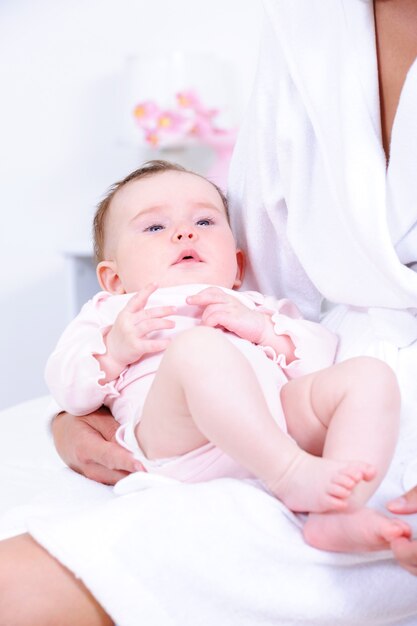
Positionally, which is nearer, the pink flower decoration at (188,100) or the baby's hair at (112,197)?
the baby's hair at (112,197)

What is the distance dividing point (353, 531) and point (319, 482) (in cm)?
5

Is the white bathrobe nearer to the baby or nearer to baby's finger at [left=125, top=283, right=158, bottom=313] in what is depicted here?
the baby

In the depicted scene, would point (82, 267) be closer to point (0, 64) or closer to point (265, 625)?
point (0, 64)

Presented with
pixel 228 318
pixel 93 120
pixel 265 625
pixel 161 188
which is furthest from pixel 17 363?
pixel 265 625

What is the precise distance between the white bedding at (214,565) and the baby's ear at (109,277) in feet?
1.52

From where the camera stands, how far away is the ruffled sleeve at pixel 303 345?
1.08m

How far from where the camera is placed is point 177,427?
0.91m

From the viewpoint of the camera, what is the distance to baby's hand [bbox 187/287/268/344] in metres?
1.06

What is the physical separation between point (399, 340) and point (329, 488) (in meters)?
0.31

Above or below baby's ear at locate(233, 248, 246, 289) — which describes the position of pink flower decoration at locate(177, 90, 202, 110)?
above

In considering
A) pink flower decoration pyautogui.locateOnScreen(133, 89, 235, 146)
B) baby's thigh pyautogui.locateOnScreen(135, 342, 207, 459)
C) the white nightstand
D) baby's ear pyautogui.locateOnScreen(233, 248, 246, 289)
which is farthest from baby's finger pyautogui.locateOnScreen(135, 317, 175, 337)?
pink flower decoration pyautogui.locateOnScreen(133, 89, 235, 146)

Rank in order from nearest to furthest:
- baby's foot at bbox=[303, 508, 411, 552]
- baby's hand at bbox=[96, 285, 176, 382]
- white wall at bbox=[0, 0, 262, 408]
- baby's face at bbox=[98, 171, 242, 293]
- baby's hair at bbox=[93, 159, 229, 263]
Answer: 1. baby's foot at bbox=[303, 508, 411, 552]
2. baby's hand at bbox=[96, 285, 176, 382]
3. baby's face at bbox=[98, 171, 242, 293]
4. baby's hair at bbox=[93, 159, 229, 263]
5. white wall at bbox=[0, 0, 262, 408]

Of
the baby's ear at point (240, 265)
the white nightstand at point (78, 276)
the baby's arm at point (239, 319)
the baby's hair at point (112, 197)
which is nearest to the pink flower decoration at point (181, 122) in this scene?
the white nightstand at point (78, 276)

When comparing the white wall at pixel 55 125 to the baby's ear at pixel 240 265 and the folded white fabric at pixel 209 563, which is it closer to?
the baby's ear at pixel 240 265
